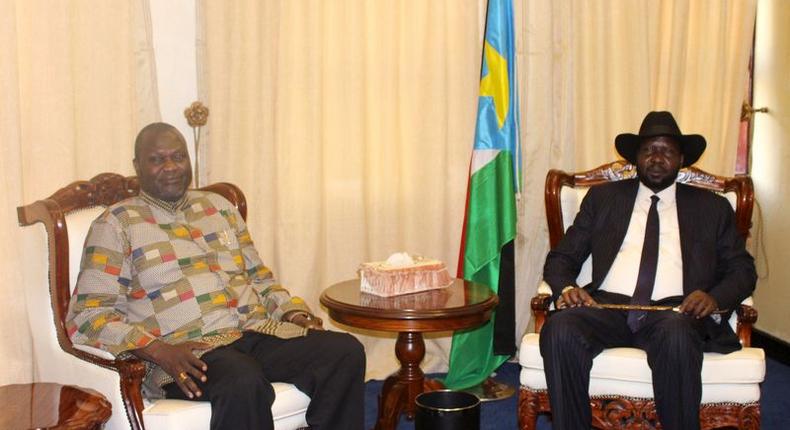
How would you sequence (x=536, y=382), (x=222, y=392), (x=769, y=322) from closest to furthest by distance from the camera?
(x=222, y=392), (x=536, y=382), (x=769, y=322)

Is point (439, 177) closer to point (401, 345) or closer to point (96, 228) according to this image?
point (401, 345)

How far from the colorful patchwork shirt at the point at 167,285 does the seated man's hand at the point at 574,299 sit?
1.01 m

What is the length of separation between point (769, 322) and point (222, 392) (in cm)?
351

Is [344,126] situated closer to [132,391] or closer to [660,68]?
[660,68]

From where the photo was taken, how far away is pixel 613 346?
3.34 m

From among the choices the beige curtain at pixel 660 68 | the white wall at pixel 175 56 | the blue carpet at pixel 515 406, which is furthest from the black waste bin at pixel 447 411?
the beige curtain at pixel 660 68

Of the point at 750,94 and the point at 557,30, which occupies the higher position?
the point at 557,30

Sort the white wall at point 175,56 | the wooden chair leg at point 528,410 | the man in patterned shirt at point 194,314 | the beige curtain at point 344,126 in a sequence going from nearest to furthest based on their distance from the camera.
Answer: the man in patterned shirt at point 194,314 < the wooden chair leg at point 528,410 < the white wall at point 175,56 < the beige curtain at point 344,126

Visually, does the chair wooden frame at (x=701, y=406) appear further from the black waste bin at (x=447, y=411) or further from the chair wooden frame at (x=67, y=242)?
the chair wooden frame at (x=67, y=242)

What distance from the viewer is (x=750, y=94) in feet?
17.0

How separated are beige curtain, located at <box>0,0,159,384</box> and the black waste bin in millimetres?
1323

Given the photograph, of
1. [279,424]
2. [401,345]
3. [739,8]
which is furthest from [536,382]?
[739,8]

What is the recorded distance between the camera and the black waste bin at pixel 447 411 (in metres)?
2.98

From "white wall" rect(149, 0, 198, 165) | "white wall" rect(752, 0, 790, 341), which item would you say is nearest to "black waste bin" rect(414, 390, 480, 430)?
"white wall" rect(149, 0, 198, 165)
